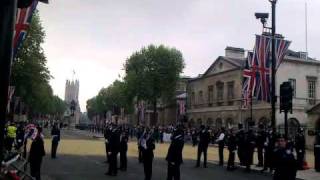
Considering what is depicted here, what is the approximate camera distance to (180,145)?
15.0m

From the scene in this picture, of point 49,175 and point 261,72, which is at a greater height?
point 261,72

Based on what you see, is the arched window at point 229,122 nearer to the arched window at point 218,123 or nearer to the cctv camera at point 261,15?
the arched window at point 218,123

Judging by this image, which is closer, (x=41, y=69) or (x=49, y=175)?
(x=49, y=175)

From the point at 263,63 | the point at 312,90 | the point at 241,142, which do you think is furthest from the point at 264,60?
the point at 312,90

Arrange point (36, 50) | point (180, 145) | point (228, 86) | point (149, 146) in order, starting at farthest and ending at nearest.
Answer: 1. point (228, 86)
2. point (36, 50)
3. point (149, 146)
4. point (180, 145)

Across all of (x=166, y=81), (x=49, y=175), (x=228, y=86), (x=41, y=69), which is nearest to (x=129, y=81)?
(x=166, y=81)

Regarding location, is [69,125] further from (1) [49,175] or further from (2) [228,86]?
(1) [49,175]

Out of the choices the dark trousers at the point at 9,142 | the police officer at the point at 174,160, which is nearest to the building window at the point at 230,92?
the dark trousers at the point at 9,142

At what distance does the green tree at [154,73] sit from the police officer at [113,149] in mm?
57234

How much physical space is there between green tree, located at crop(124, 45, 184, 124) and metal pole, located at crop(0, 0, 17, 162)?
73.0 meters

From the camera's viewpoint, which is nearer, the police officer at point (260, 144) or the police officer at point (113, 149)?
the police officer at point (113, 149)

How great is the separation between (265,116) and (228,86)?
31.6ft

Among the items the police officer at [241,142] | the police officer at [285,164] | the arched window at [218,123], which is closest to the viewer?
the police officer at [285,164]

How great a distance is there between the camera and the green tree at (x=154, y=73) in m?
77.4
